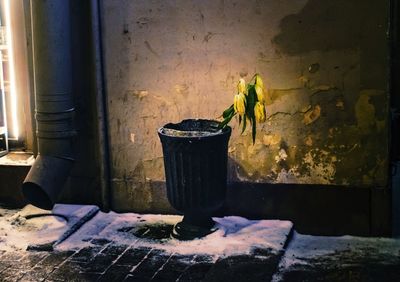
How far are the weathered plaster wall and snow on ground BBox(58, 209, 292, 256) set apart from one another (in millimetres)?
328

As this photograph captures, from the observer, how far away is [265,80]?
24.2 ft

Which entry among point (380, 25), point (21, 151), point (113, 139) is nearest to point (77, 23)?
point (113, 139)

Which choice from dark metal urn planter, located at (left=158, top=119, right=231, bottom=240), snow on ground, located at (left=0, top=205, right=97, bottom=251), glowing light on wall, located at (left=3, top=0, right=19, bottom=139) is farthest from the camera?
glowing light on wall, located at (left=3, top=0, right=19, bottom=139)

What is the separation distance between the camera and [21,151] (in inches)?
356

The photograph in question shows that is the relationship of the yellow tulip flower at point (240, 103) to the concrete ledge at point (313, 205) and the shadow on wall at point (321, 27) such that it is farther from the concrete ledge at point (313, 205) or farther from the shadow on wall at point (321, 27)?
the concrete ledge at point (313, 205)

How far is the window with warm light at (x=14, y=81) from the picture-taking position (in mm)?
8688

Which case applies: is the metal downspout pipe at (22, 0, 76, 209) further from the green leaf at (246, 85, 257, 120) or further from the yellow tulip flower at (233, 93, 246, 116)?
the green leaf at (246, 85, 257, 120)

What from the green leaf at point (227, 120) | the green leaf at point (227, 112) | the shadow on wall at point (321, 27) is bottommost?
the green leaf at point (227, 120)

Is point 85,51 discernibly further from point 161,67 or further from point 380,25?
point 380,25

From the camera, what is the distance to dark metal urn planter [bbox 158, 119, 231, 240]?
700cm

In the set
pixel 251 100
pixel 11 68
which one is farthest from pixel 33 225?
pixel 251 100

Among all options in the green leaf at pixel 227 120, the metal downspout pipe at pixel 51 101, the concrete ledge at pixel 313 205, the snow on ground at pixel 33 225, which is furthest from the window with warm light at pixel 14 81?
the green leaf at pixel 227 120

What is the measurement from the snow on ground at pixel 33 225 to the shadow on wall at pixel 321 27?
3257mm

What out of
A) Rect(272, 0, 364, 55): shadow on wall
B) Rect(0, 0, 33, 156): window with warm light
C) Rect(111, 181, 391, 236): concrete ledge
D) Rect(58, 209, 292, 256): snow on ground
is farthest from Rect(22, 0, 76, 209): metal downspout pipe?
Rect(272, 0, 364, 55): shadow on wall
